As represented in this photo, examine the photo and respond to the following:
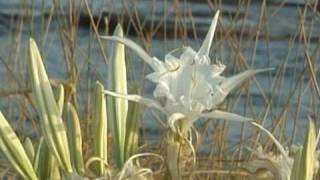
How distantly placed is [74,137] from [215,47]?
149 cm

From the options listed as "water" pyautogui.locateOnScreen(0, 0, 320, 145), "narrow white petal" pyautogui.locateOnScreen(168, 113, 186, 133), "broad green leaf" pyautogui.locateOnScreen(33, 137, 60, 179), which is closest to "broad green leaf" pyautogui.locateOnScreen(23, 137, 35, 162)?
"broad green leaf" pyautogui.locateOnScreen(33, 137, 60, 179)

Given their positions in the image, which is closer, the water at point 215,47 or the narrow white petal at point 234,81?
the narrow white petal at point 234,81

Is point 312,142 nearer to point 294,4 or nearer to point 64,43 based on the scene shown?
point 64,43

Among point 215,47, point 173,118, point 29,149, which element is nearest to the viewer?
point 173,118

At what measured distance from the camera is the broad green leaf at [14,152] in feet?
2.56

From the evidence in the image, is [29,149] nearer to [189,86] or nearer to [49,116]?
[49,116]

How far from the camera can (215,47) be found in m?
2.27

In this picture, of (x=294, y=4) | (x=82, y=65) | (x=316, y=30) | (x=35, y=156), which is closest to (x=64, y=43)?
(x=82, y=65)

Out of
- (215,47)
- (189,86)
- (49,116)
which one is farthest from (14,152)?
(215,47)

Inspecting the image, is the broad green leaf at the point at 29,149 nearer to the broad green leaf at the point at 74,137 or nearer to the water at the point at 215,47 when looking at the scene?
the broad green leaf at the point at 74,137

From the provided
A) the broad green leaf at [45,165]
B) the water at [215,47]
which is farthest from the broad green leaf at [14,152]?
the water at [215,47]

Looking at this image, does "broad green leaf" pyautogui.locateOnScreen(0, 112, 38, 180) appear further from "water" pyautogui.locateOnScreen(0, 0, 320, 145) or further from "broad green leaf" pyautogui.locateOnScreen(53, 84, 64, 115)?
"water" pyautogui.locateOnScreen(0, 0, 320, 145)

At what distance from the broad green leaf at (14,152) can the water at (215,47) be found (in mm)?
1418

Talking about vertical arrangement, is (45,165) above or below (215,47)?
above
